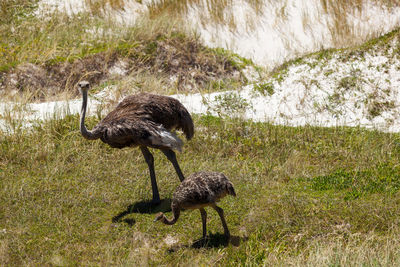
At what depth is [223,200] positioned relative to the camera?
750 cm

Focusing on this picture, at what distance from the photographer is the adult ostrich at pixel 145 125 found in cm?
706

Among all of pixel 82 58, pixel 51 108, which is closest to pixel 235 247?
pixel 51 108

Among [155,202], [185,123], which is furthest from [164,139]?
[155,202]

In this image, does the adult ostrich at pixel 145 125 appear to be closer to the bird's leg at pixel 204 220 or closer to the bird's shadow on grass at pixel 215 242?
the bird's leg at pixel 204 220

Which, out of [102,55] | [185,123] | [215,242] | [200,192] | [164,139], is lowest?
[215,242]

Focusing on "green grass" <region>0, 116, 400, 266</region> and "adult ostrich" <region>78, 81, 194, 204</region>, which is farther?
"adult ostrich" <region>78, 81, 194, 204</region>

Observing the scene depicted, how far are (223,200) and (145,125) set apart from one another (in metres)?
1.51

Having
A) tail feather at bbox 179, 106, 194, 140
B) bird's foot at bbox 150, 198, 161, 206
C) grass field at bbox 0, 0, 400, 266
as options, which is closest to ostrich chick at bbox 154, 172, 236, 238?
grass field at bbox 0, 0, 400, 266

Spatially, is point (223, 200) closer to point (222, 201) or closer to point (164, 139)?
point (222, 201)

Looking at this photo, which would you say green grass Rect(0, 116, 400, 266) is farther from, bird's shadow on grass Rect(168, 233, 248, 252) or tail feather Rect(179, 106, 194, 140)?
tail feather Rect(179, 106, 194, 140)

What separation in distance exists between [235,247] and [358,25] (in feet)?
34.6

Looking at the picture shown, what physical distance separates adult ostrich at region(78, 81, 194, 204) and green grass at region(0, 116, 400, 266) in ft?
3.04

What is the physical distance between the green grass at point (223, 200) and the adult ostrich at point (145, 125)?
3.04 ft

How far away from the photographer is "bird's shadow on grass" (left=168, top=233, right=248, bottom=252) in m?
6.38
